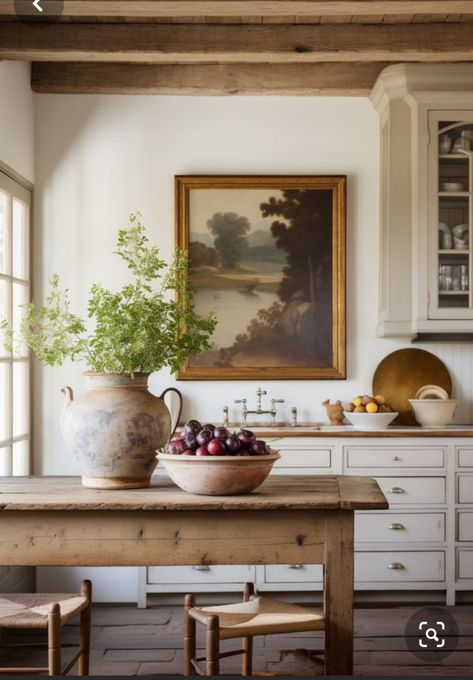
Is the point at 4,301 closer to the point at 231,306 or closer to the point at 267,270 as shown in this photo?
the point at 231,306

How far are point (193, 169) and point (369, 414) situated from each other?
5.79 ft

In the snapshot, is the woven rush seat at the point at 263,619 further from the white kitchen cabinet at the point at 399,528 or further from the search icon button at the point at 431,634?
the white kitchen cabinet at the point at 399,528

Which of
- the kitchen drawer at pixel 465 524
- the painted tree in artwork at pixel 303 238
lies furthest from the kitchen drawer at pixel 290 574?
the painted tree in artwork at pixel 303 238

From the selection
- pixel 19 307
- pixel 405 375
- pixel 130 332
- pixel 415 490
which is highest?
pixel 19 307

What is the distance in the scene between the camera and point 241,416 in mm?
5277

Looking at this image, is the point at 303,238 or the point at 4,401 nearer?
the point at 4,401

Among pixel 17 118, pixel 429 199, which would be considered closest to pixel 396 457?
pixel 429 199

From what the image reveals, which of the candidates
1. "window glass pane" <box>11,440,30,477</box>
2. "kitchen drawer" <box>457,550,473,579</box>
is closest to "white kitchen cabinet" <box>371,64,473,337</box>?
"kitchen drawer" <box>457,550,473,579</box>

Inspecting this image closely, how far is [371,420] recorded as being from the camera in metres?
4.94

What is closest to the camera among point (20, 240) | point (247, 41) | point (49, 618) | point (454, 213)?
point (49, 618)

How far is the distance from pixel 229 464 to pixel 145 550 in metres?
0.33

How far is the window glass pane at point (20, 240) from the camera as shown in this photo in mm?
4996

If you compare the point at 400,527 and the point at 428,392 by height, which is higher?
the point at 428,392

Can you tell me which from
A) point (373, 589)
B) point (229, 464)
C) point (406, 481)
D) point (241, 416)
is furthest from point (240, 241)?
point (229, 464)
